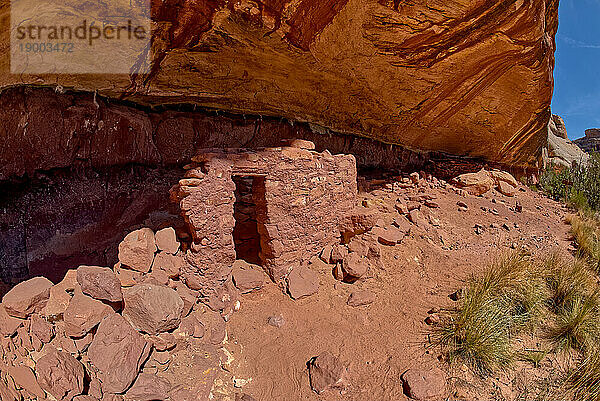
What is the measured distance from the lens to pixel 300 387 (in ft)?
8.52

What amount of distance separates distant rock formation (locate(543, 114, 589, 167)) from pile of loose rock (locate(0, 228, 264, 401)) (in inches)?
451

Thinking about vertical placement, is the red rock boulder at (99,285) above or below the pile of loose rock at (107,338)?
above

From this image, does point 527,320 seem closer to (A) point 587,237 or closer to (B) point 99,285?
(A) point 587,237

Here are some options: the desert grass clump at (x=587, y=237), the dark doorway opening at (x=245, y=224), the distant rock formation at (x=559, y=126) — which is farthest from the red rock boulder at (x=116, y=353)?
the distant rock formation at (x=559, y=126)

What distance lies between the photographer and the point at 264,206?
133 inches

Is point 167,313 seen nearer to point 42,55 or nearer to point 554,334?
point 42,55

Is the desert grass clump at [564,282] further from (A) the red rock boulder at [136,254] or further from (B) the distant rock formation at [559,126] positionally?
(B) the distant rock formation at [559,126]

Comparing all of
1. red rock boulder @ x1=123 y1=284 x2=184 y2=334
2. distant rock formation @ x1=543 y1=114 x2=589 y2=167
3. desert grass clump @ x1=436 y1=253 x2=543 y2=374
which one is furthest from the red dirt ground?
distant rock formation @ x1=543 y1=114 x2=589 y2=167

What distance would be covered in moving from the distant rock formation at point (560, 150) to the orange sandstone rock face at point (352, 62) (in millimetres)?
6948

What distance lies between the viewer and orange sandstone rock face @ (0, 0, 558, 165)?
2.89 metres

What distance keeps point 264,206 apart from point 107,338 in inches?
68.5

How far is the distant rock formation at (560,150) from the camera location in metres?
12.1

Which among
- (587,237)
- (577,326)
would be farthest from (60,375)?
(587,237)

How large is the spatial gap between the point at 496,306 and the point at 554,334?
1.79 ft
